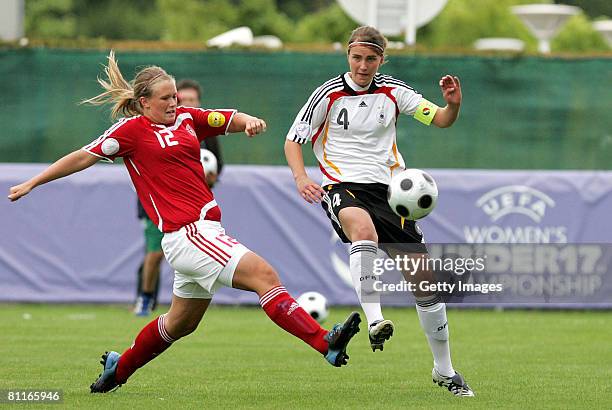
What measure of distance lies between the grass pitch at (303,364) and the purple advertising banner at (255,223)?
0.56m

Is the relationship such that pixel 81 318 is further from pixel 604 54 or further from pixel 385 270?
pixel 604 54

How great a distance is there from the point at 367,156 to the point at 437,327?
1167 millimetres

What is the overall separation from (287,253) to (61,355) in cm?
460

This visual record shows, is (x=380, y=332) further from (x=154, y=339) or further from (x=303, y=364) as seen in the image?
(x=303, y=364)

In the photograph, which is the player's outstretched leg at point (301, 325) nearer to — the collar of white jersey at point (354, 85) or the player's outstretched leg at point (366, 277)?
the player's outstretched leg at point (366, 277)

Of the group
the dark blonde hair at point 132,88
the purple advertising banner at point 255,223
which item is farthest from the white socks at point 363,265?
the purple advertising banner at point 255,223

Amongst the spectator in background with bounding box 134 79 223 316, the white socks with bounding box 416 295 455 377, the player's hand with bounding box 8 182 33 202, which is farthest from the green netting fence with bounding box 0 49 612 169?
the player's hand with bounding box 8 182 33 202

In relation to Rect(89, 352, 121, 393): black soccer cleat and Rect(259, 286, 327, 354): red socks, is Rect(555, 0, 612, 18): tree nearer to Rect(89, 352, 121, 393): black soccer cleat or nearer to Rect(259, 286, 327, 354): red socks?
Rect(89, 352, 121, 393): black soccer cleat

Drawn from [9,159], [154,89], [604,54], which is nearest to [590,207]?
[604,54]

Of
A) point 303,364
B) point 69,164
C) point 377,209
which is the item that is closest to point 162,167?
point 69,164

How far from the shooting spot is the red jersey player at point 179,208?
7094 millimetres

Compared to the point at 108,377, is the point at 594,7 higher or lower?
lower

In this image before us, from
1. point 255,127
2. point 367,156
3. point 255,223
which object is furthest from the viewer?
point 255,223

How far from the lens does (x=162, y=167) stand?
24.0ft
